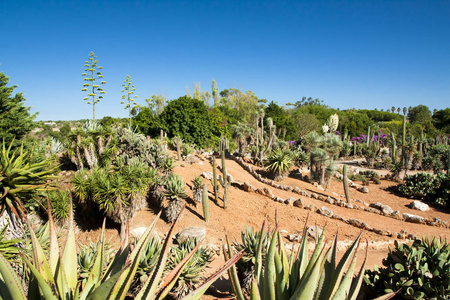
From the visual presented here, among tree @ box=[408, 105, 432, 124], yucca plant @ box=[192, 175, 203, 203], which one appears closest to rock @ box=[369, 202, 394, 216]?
yucca plant @ box=[192, 175, 203, 203]

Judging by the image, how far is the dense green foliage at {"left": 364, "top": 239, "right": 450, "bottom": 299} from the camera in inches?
129

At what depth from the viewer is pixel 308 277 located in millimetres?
1487

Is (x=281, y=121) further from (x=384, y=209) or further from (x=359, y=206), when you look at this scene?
(x=384, y=209)

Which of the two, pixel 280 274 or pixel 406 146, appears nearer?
pixel 280 274

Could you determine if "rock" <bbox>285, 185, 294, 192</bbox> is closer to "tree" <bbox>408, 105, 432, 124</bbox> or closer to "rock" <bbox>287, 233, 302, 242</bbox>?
"rock" <bbox>287, 233, 302, 242</bbox>

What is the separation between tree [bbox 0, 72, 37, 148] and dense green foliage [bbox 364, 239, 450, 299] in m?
8.50

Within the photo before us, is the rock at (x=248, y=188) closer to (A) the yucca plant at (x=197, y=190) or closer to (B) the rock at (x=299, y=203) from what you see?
(B) the rock at (x=299, y=203)

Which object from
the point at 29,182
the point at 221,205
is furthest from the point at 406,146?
the point at 29,182

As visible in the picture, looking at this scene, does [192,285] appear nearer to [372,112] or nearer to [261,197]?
[261,197]

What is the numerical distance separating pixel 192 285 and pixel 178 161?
7939 millimetres

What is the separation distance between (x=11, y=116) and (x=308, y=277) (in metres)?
8.36

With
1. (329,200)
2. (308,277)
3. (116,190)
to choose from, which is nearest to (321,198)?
(329,200)

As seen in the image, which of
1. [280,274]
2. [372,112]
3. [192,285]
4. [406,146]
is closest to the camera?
[280,274]

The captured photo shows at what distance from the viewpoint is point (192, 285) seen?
12.2 ft
